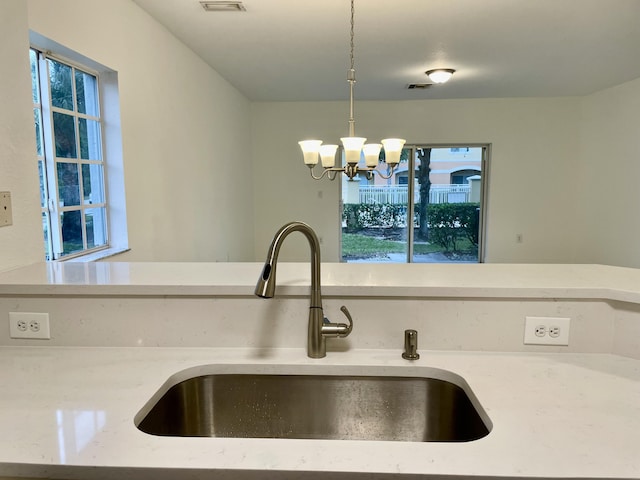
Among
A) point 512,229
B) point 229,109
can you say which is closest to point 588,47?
point 512,229

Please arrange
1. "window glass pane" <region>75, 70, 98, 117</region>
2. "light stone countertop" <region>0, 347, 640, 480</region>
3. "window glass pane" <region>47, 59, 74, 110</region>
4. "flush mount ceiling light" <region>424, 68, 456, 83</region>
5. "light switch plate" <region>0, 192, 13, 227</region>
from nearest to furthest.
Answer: "light stone countertop" <region>0, 347, 640, 480</region>, "light switch plate" <region>0, 192, 13, 227</region>, "window glass pane" <region>47, 59, 74, 110</region>, "window glass pane" <region>75, 70, 98, 117</region>, "flush mount ceiling light" <region>424, 68, 456, 83</region>

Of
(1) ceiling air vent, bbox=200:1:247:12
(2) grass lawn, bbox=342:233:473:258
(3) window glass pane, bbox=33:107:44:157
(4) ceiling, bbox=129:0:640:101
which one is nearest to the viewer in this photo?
(3) window glass pane, bbox=33:107:44:157

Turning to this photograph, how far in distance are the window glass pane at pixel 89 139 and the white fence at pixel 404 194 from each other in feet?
14.6

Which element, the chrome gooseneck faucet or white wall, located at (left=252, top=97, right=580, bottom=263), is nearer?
the chrome gooseneck faucet

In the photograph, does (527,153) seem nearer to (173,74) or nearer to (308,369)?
(173,74)

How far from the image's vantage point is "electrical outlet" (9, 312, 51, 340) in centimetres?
123

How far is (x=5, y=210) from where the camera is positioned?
143 centimetres

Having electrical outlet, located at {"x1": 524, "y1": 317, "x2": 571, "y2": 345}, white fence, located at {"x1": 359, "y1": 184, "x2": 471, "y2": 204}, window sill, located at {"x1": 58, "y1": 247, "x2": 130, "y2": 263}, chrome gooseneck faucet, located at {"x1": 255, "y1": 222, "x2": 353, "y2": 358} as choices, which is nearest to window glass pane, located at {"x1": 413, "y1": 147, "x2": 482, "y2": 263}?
white fence, located at {"x1": 359, "y1": 184, "x2": 471, "y2": 204}

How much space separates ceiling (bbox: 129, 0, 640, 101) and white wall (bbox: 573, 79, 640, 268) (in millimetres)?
387

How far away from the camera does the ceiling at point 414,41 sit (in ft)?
9.84

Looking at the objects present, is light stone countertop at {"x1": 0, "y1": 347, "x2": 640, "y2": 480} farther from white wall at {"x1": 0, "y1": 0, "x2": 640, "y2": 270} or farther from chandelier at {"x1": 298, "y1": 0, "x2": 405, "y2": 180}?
chandelier at {"x1": 298, "y1": 0, "x2": 405, "y2": 180}

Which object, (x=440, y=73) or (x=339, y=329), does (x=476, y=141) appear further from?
(x=339, y=329)

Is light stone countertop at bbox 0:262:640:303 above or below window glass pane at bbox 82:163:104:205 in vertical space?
below

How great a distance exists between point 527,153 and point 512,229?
1.10m
